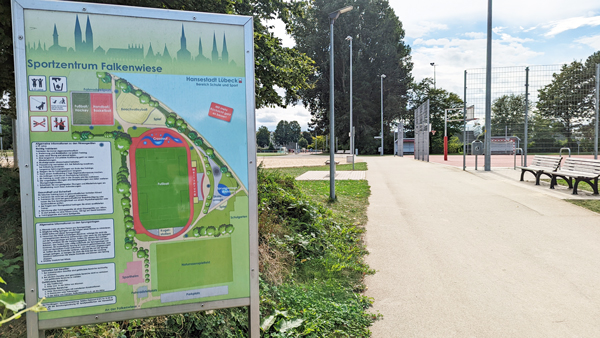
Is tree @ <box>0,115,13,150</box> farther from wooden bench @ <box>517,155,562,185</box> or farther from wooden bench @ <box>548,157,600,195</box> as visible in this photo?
wooden bench @ <box>517,155,562,185</box>

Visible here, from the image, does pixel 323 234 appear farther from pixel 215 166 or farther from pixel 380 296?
pixel 215 166

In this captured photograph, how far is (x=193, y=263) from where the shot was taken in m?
2.49

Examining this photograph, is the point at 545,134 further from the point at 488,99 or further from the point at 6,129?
the point at 6,129

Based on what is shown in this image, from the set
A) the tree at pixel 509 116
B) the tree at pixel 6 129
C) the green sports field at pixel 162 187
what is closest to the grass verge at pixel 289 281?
the green sports field at pixel 162 187

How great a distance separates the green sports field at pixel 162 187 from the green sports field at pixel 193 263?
154 mm

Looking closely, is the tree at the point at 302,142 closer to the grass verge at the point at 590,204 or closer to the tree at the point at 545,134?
the tree at the point at 545,134

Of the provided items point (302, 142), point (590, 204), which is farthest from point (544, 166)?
point (302, 142)

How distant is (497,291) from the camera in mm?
3967

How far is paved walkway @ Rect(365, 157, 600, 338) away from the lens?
331 cm

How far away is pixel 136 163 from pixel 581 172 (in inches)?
445

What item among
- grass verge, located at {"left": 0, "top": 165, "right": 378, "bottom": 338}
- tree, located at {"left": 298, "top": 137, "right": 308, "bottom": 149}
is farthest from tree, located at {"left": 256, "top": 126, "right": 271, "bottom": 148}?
Result: grass verge, located at {"left": 0, "top": 165, "right": 378, "bottom": 338}

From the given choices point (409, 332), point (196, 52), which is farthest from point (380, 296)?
point (196, 52)

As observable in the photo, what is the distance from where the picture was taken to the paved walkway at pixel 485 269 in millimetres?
→ 3312

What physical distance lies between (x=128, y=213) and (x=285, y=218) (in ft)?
11.5
